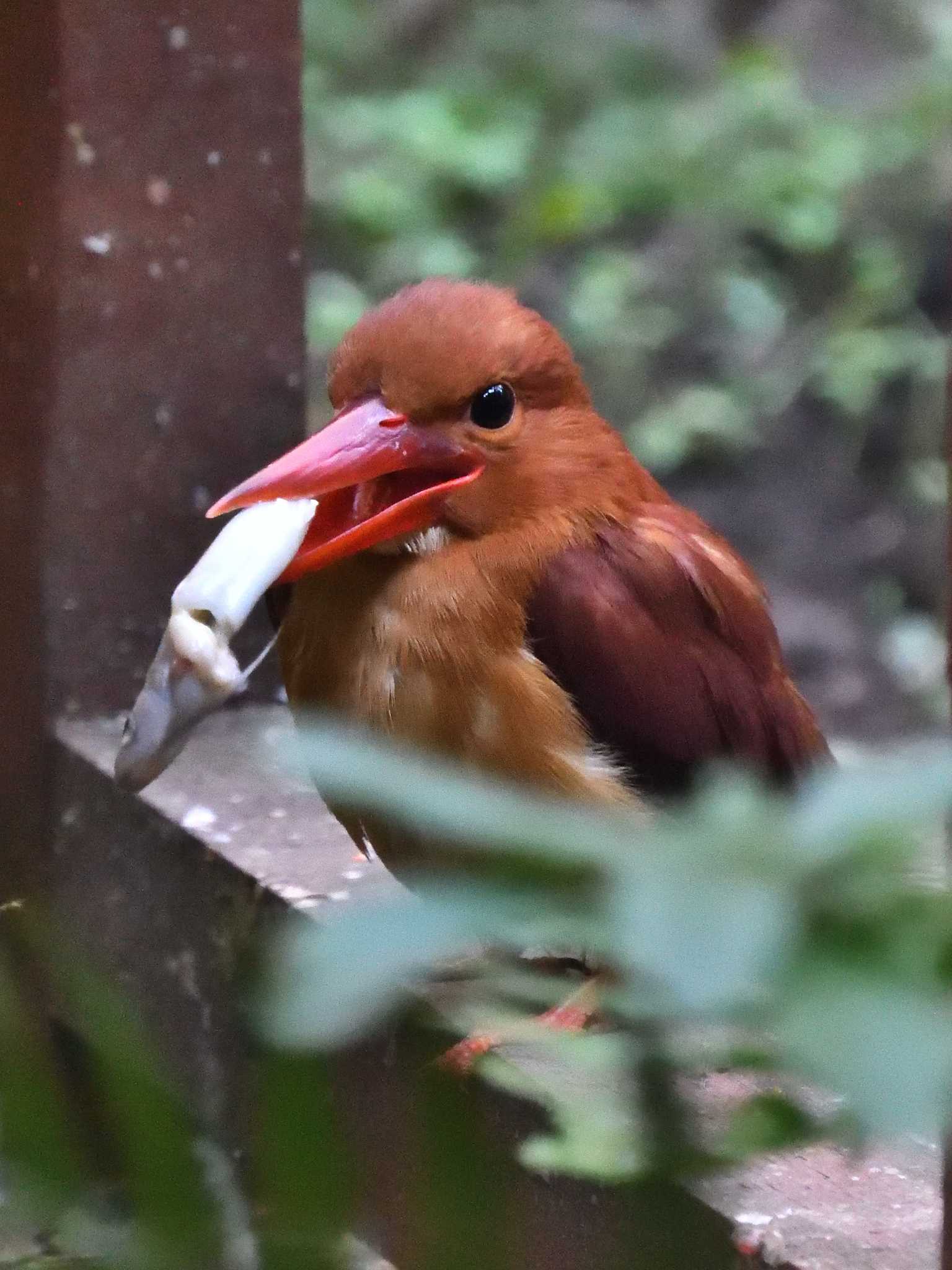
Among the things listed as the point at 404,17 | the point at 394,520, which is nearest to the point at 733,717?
the point at 394,520

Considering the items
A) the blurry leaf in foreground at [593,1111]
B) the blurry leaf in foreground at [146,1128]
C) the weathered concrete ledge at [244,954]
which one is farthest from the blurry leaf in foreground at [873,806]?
the weathered concrete ledge at [244,954]

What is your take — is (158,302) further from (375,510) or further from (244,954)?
(244,954)

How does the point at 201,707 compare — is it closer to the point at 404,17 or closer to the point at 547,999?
the point at 547,999

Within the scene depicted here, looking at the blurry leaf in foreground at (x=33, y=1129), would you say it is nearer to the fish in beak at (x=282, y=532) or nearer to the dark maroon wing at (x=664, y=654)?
the fish in beak at (x=282, y=532)

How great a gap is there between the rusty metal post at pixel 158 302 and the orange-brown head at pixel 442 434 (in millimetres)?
679

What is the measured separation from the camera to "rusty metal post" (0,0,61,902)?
2.46 metres

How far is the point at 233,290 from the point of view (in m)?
2.63

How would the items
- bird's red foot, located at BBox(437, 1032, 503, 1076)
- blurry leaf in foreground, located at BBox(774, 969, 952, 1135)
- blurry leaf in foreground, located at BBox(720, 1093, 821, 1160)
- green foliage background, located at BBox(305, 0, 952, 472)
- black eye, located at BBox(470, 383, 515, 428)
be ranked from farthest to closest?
green foliage background, located at BBox(305, 0, 952, 472) → black eye, located at BBox(470, 383, 515, 428) → bird's red foot, located at BBox(437, 1032, 503, 1076) → blurry leaf in foreground, located at BBox(720, 1093, 821, 1160) → blurry leaf in foreground, located at BBox(774, 969, 952, 1135)

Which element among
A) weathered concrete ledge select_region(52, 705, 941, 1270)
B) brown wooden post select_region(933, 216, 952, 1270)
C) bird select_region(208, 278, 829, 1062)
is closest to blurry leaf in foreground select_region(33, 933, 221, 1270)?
brown wooden post select_region(933, 216, 952, 1270)

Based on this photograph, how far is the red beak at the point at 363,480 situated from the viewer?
1813mm

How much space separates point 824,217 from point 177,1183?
15.9ft

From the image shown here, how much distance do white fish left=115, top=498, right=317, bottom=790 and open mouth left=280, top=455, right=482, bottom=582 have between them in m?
0.04

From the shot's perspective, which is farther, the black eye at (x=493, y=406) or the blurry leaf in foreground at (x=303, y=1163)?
the black eye at (x=493, y=406)

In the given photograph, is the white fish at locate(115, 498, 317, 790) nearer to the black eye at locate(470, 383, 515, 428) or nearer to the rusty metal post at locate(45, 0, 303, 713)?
the black eye at locate(470, 383, 515, 428)
